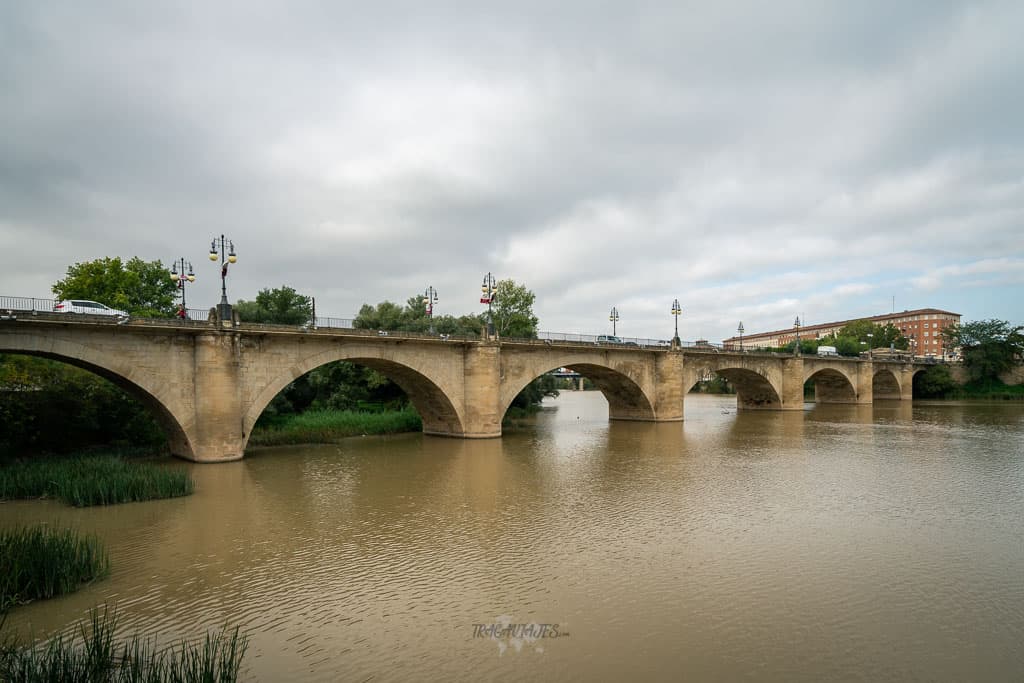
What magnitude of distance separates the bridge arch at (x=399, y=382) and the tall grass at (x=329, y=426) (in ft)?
4.99

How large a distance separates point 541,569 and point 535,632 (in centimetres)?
249

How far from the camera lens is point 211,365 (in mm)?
21016

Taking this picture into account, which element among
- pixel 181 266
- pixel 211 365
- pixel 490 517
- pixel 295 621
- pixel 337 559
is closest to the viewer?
pixel 295 621

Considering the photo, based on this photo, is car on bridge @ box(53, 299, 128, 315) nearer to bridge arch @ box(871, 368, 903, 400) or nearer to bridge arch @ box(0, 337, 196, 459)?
bridge arch @ box(0, 337, 196, 459)

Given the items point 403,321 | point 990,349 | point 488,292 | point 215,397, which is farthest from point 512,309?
point 990,349

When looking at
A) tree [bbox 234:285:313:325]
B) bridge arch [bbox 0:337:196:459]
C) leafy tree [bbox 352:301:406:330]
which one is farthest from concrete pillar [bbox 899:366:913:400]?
bridge arch [bbox 0:337:196:459]

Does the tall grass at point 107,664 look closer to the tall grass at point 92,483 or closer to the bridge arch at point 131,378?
the tall grass at point 92,483

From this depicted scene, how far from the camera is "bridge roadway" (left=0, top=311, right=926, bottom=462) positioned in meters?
19.2

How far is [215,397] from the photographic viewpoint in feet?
69.4

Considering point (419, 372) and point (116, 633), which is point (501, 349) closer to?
point (419, 372)

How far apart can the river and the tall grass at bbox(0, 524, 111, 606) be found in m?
0.31

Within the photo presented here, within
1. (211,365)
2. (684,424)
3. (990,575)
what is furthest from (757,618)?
(684,424)

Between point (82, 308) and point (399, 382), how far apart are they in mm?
14101

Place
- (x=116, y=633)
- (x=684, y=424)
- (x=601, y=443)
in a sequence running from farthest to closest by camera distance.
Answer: (x=684, y=424), (x=601, y=443), (x=116, y=633)
